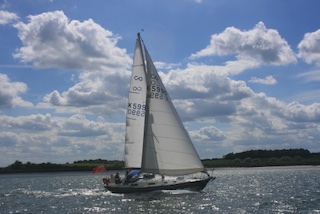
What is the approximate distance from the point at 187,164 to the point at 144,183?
5.04 meters

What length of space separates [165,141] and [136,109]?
17.3ft

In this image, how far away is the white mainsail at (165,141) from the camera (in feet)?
166

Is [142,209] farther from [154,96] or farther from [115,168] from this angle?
[115,168]

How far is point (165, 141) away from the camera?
168 feet

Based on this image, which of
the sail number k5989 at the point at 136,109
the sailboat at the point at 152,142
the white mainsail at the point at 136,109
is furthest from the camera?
the sail number k5989 at the point at 136,109

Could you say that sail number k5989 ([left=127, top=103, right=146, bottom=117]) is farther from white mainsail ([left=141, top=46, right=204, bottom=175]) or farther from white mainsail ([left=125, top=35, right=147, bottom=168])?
white mainsail ([left=141, top=46, right=204, bottom=175])

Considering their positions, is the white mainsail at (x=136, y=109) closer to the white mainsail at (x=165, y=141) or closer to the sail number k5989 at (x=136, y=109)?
the sail number k5989 at (x=136, y=109)

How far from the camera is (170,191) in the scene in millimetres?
50812

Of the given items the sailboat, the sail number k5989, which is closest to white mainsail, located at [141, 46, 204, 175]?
the sailboat

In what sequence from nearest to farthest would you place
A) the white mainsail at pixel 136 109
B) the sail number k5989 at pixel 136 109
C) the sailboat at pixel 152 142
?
the sailboat at pixel 152 142 < the white mainsail at pixel 136 109 < the sail number k5989 at pixel 136 109

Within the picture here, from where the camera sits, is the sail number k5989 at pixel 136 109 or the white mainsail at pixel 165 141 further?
the sail number k5989 at pixel 136 109

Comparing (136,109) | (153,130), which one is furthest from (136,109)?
(153,130)

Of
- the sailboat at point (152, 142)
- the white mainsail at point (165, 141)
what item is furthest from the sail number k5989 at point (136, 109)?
the white mainsail at point (165, 141)

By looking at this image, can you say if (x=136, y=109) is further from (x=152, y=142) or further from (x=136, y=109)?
(x=152, y=142)
